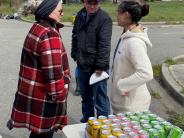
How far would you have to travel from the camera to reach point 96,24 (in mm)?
4320

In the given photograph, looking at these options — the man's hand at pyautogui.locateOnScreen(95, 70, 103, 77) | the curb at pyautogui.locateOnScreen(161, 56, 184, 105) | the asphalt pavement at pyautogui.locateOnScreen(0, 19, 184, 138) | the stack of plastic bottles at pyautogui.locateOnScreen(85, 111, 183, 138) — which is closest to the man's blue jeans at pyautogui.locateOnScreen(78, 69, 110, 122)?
the man's hand at pyautogui.locateOnScreen(95, 70, 103, 77)

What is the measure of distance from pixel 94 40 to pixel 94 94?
0.63 m

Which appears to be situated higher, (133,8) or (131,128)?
(133,8)

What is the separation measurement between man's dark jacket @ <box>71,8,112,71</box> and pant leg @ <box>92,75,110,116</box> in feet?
0.64

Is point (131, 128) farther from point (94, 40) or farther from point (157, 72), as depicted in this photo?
point (157, 72)

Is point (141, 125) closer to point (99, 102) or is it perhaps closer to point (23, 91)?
point (23, 91)

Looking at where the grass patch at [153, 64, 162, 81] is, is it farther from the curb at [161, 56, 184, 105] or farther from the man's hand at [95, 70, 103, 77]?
the man's hand at [95, 70, 103, 77]

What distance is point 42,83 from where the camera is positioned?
3.31m

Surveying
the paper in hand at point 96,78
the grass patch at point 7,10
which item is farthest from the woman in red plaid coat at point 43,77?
the grass patch at point 7,10

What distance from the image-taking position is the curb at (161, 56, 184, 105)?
245 inches

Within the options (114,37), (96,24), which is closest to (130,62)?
(96,24)

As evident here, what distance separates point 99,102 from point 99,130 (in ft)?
6.13

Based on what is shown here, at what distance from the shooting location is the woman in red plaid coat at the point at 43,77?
3186 millimetres

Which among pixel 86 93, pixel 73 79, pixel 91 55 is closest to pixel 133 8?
pixel 91 55
